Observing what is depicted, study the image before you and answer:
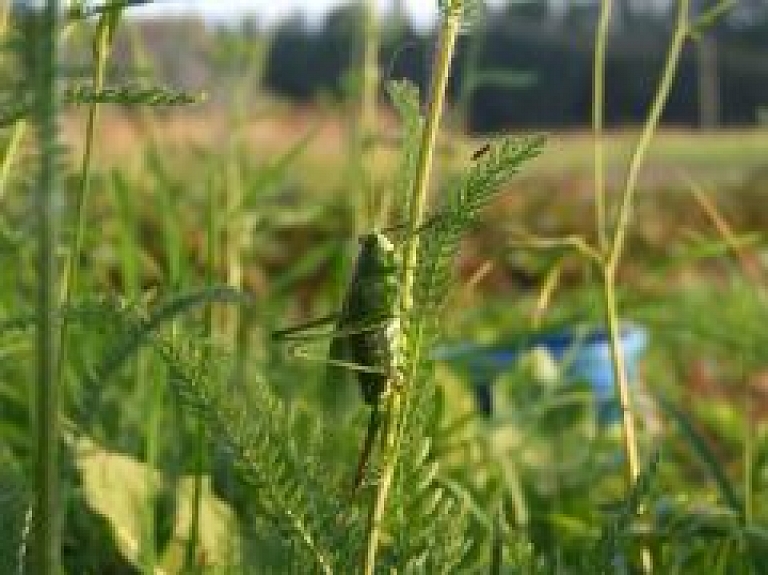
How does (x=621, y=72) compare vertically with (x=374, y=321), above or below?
below

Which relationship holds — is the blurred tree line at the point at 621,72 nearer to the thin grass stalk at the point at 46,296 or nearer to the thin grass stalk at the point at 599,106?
the thin grass stalk at the point at 599,106

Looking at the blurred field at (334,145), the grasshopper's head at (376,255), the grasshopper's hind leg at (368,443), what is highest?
the grasshopper's head at (376,255)

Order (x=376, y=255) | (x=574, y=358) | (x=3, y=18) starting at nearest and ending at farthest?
(x=376, y=255), (x=3, y=18), (x=574, y=358)

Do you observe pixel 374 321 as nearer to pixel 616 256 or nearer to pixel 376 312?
pixel 376 312

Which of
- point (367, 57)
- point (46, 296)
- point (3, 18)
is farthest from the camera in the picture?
point (367, 57)

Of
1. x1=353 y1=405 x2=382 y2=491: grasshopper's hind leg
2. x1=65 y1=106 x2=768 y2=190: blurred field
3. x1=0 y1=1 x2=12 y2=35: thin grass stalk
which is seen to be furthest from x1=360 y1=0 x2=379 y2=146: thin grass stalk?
x1=353 y1=405 x2=382 y2=491: grasshopper's hind leg

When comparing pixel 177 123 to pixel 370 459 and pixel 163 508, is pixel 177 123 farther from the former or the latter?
pixel 370 459

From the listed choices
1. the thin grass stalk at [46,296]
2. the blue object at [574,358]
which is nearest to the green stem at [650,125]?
the thin grass stalk at [46,296]

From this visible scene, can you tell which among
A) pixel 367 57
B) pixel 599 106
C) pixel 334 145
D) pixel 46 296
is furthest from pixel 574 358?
pixel 334 145
